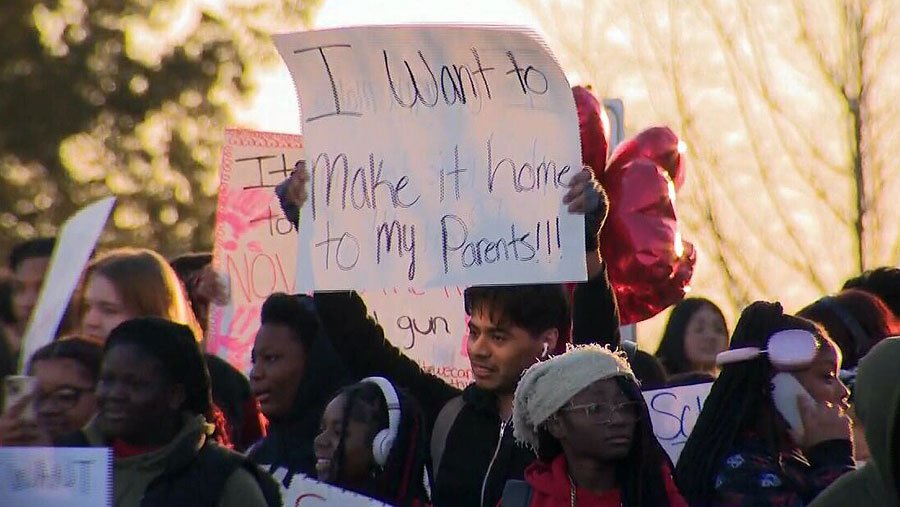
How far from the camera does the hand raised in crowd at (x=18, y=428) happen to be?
5.38 meters

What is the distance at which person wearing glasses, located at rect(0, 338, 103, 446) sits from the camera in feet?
18.4

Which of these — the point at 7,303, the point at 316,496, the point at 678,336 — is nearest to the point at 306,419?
the point at 316,496

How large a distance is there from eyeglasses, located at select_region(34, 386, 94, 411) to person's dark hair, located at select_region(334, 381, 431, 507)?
791 millimetres

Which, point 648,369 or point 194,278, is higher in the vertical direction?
point 194,278

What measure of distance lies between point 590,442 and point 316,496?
42.0 inches

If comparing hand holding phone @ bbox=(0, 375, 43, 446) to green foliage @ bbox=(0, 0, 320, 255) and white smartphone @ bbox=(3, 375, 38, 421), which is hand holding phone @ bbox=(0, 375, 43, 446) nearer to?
white smartphone @ bbox=(3, 375, 38, 421)

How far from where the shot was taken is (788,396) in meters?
5.45

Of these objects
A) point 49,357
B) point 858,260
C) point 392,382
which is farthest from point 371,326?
point 858,260

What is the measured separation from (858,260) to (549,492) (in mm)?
10962

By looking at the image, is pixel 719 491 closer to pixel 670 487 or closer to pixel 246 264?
pixel 670 487

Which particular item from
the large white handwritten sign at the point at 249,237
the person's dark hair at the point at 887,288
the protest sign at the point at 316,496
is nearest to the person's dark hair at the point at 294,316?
the protest sign at the point at 316,496

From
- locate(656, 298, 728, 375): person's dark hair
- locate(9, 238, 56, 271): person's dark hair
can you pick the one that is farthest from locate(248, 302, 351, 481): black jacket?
locate(656, 298, 728, 375): person's dark hair

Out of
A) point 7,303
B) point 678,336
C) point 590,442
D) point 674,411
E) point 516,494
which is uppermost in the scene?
point 7,303

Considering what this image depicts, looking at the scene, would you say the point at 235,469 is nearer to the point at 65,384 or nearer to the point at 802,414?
the point at 65,384
